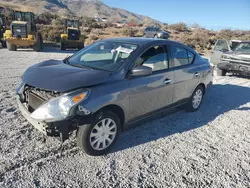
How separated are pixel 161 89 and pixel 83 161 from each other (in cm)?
186

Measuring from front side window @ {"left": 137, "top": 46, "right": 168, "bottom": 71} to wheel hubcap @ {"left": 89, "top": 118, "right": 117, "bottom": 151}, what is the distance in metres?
1.15

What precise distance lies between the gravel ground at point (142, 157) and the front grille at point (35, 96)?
621mm

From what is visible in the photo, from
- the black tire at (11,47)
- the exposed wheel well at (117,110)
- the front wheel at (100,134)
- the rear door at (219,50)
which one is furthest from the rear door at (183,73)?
the black tire at (11,47)

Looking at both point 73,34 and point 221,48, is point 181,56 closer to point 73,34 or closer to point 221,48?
point 221,48

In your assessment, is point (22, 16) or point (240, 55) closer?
point (240, 55)

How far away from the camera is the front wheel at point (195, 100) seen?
17.4 feet

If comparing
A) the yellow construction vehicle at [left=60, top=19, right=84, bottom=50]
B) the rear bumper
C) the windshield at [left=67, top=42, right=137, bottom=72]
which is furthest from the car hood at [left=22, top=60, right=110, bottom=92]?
the yellow construction vehicle at [left=60, top=19, right=84, bottom=50]

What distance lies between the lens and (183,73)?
473 centimetres

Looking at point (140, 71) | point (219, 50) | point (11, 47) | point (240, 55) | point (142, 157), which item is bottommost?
point (142, 157)

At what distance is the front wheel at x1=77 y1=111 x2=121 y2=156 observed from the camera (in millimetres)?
3154

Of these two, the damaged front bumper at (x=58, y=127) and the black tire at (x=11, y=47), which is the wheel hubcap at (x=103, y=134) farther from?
the black tire at (x=11, y=47)

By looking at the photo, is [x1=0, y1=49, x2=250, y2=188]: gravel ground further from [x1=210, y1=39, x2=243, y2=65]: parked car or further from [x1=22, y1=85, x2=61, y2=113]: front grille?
[x1=210, y1=39, x2=243, y2=65]: parked car

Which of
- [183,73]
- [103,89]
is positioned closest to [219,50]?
[183,73]

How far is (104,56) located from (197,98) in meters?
2.60
